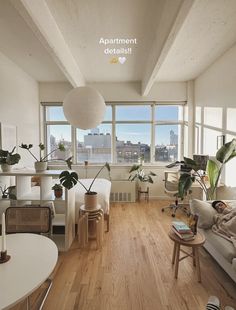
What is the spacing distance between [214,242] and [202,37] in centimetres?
266

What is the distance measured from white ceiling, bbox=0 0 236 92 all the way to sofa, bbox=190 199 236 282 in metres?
2.03

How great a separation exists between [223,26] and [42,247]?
316 centimetres

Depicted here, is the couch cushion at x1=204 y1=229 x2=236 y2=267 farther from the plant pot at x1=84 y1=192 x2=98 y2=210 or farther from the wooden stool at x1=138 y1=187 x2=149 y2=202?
the wooden stool at x1=138 y1=187 x2=149 y2=202

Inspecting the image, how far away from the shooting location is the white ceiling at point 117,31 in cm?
222

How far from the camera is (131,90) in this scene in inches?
211

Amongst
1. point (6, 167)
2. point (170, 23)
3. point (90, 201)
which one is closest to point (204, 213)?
point (90, 201)

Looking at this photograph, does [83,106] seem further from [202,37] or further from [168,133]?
[168,133]

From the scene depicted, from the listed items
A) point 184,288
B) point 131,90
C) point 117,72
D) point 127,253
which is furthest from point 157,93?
point 184,288

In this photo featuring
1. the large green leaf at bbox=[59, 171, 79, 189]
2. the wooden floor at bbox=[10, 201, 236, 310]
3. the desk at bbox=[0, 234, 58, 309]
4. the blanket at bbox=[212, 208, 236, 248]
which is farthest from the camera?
the large green leaf at bbox=[59, 171, 79, 189]

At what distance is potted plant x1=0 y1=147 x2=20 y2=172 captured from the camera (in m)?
2.71

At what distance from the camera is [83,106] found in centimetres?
271

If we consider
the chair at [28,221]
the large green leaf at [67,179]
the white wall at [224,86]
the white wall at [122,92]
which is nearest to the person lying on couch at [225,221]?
the white wall at [224,86]

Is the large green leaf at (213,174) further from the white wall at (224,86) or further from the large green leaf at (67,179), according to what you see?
the large green leaf at (67,179)

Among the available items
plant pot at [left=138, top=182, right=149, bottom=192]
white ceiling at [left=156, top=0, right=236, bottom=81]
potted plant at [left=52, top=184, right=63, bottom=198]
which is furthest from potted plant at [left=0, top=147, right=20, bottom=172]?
plant pot at [left=138, top=182, right=149, bottom=192]
